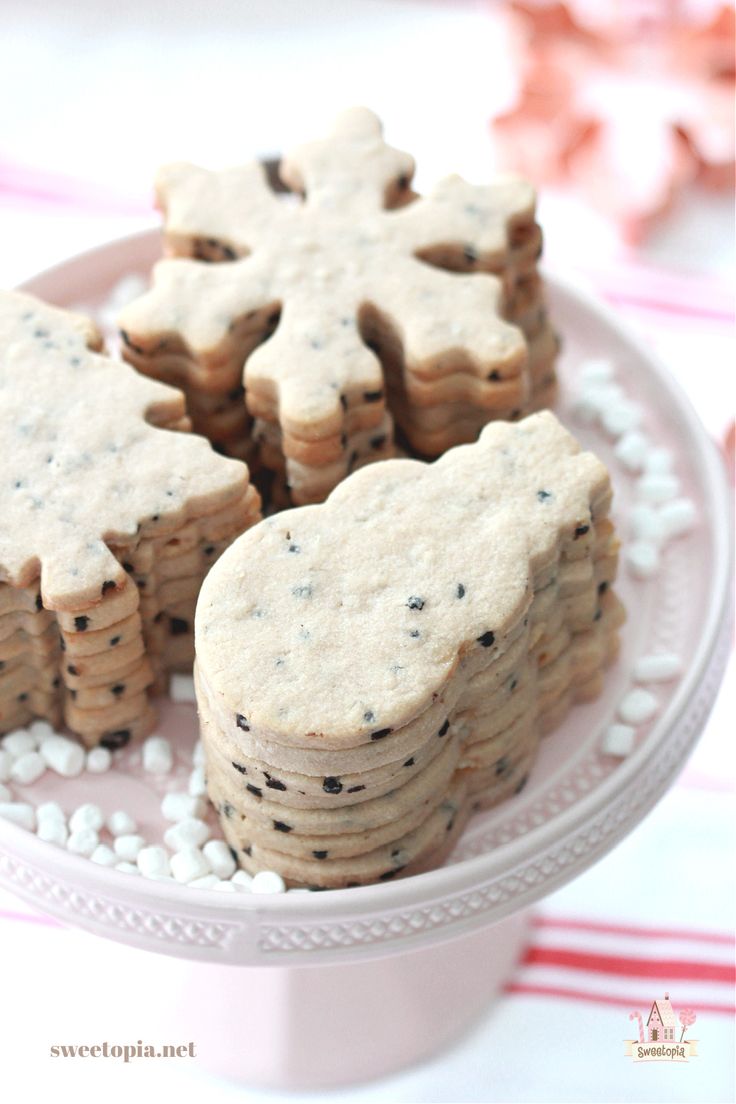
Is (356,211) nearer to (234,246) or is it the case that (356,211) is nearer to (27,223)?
(234,246)

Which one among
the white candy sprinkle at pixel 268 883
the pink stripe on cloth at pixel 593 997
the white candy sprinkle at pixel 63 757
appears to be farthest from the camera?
the pink stripe on cloth at pixel 593 997

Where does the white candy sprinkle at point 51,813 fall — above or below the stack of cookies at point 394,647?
below

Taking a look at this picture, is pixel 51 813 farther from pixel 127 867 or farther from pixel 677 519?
pixel 677 519

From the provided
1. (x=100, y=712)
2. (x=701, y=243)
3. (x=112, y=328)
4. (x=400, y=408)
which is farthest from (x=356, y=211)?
(x=701, y=243)

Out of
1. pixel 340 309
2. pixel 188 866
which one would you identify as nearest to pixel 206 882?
pixel 188 866

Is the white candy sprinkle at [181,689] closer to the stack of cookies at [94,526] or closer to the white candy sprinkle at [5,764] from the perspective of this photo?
the stack of cookies at [94,526]

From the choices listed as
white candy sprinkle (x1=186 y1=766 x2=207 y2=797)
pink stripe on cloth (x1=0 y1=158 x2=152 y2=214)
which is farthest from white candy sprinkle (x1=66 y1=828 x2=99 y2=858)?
pink stripe on cloth (x1=0 y1=158 x2=152 y2=214)

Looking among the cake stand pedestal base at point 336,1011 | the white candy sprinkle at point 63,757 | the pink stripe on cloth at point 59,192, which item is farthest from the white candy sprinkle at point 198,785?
the pink stripe on cloth at point 59,192
